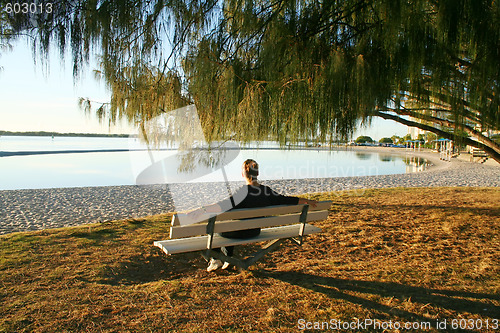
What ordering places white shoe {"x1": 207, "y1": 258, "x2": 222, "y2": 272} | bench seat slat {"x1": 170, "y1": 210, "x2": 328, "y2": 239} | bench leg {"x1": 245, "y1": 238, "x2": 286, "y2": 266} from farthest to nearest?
1. white shoe {"x1": 207, "y1": 258, "x2": 222, "y2": 272}
2. bench leg {"x1": 245, "y1": 238, "x2": 286, "y2": 266}
3. bench seat slat {"x1": 170, "y1": 210, "x2": 328, "y2": 239}

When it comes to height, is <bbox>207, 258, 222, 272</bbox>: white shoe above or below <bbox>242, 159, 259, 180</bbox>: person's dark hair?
below

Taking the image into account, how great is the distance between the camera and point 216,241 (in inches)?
107

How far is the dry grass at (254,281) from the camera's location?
216 cm

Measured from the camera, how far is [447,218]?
16.0ft

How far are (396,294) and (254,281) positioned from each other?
1083 mm

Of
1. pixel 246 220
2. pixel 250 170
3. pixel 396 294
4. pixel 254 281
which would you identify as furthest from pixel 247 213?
pixel 396 294

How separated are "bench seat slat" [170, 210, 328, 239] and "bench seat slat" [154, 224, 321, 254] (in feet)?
0.53

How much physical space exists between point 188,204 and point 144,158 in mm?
2427

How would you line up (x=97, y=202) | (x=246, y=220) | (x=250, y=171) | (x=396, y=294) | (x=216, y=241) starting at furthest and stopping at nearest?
(x=97, y=202), (x=250, y=171), (x=216, y=241), (x=246, y=220), (x=396, y=294)

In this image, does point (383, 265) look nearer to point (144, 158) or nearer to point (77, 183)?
point (144, 158)

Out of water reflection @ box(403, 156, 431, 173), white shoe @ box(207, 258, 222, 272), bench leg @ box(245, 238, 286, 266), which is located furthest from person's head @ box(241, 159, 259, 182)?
water reflection @ box(403, 156, 431, 173)

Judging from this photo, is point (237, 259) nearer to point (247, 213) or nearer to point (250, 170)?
point (247, 213)

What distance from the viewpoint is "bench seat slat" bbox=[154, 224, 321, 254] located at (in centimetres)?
250

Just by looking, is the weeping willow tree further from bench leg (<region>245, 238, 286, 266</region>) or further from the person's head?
bench leg (<region>245, 238, 286, 266</region>)
